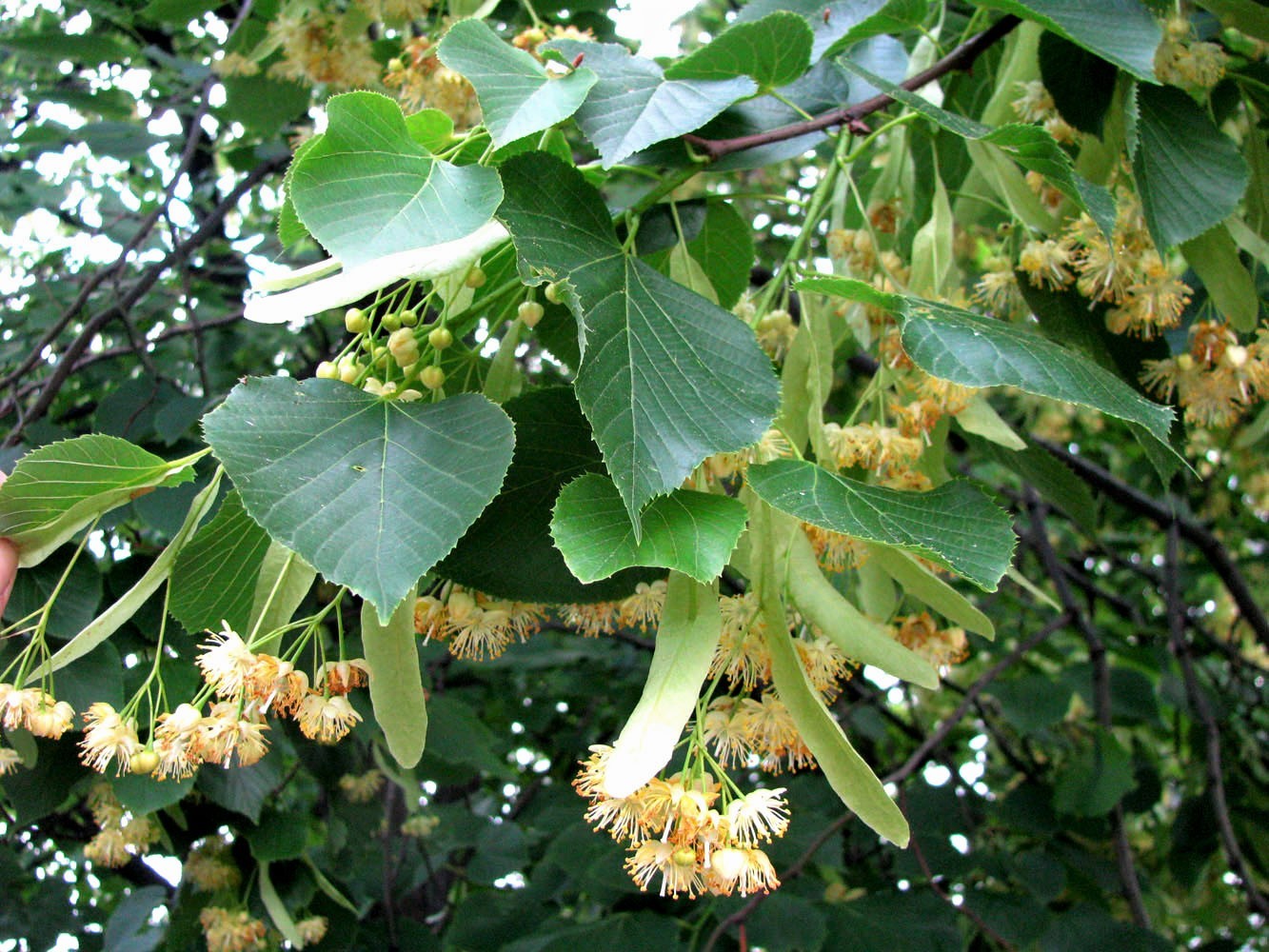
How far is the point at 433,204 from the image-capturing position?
2.57 feet

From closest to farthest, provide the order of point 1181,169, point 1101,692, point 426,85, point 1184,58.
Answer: point 1181,169
point 1184,58
point 426,85
point 1101,692

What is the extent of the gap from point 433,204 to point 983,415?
0.59m

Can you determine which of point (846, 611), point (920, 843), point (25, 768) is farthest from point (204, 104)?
point (920, 843)

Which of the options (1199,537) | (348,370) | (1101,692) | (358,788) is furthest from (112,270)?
(1199,537)

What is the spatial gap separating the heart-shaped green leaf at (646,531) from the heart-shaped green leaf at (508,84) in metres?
0.28

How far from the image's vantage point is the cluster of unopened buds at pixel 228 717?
0.78m

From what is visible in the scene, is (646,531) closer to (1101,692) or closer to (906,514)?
(906,514)

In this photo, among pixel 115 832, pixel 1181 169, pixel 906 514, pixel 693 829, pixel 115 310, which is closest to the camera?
pixel 693 829

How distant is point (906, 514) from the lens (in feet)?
2.62

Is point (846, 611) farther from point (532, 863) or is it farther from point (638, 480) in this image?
point (532, 863)

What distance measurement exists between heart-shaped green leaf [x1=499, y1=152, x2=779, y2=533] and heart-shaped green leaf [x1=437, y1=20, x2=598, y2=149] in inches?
2.0

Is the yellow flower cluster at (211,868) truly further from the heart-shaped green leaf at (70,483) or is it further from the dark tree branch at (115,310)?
the heart-shaped green leaf at (70,483)

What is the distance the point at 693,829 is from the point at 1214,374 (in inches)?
33.7

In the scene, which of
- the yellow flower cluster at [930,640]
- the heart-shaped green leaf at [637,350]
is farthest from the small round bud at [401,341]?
the yellow flower cluster at [930,640]
